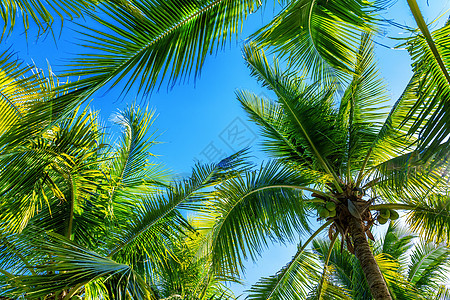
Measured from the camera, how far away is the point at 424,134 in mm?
1839

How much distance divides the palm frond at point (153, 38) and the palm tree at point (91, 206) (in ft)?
2.40

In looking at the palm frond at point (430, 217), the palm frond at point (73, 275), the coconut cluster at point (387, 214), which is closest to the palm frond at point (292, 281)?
the coconut cluster at point (387, 214)

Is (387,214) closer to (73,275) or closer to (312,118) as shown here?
(312,118)

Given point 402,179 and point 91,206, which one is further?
point 91,206

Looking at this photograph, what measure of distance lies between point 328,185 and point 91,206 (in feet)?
11.4

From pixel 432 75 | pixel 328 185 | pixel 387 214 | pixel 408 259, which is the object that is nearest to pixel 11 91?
pixel 432 75

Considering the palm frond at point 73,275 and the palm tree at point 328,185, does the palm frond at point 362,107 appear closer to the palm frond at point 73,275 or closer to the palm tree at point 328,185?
the palm tree at point 328,185

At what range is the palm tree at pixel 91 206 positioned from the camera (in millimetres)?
2953

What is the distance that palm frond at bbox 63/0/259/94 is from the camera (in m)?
2.08

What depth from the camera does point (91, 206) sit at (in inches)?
203

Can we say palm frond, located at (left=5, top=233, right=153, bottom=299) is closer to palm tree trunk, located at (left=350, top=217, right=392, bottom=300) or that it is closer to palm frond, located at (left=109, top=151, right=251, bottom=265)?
palm frond, located at (left=109, top=151, right=251, bottom=265)

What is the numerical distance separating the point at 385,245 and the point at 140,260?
303 inches

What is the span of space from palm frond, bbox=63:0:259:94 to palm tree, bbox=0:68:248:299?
0.73m

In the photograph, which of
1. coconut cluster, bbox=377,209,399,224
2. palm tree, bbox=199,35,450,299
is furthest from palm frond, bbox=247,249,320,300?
coconut cluster, bbox=377,209,399,224
